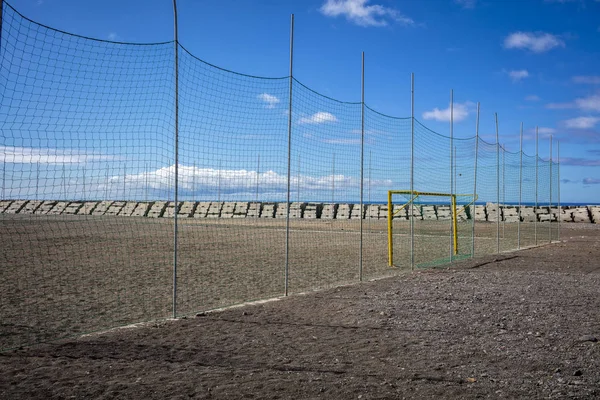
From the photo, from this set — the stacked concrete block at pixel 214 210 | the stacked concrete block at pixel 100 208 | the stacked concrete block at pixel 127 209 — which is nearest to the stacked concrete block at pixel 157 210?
the stacked concrete block at pixel 127 209

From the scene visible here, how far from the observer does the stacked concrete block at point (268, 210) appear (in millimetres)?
37344

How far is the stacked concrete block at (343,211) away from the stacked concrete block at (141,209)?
619 inches

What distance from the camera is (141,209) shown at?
4219 cm

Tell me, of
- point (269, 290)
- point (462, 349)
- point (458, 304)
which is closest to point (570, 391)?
point (462, 349)

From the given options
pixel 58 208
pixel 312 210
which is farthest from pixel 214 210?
pixel 58 208

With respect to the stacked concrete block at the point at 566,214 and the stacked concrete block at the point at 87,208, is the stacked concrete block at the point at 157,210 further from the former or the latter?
the stacked concrete block at the point at 566,214

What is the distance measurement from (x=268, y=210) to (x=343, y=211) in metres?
5.72

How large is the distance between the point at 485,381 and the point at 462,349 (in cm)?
86

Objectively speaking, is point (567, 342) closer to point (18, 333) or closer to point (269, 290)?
point (269, 290)

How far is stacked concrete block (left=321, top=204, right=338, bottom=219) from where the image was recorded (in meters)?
36.2

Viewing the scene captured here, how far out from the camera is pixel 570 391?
3639 millimetres

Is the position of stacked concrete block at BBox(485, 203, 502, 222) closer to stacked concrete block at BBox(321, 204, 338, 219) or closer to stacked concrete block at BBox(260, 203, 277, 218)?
stacked concrete block at BBox(321, 204, 338, 219)

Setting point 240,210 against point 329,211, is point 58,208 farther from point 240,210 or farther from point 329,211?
point 329,211

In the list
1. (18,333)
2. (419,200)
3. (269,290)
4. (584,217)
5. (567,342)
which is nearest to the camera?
(567,342)
